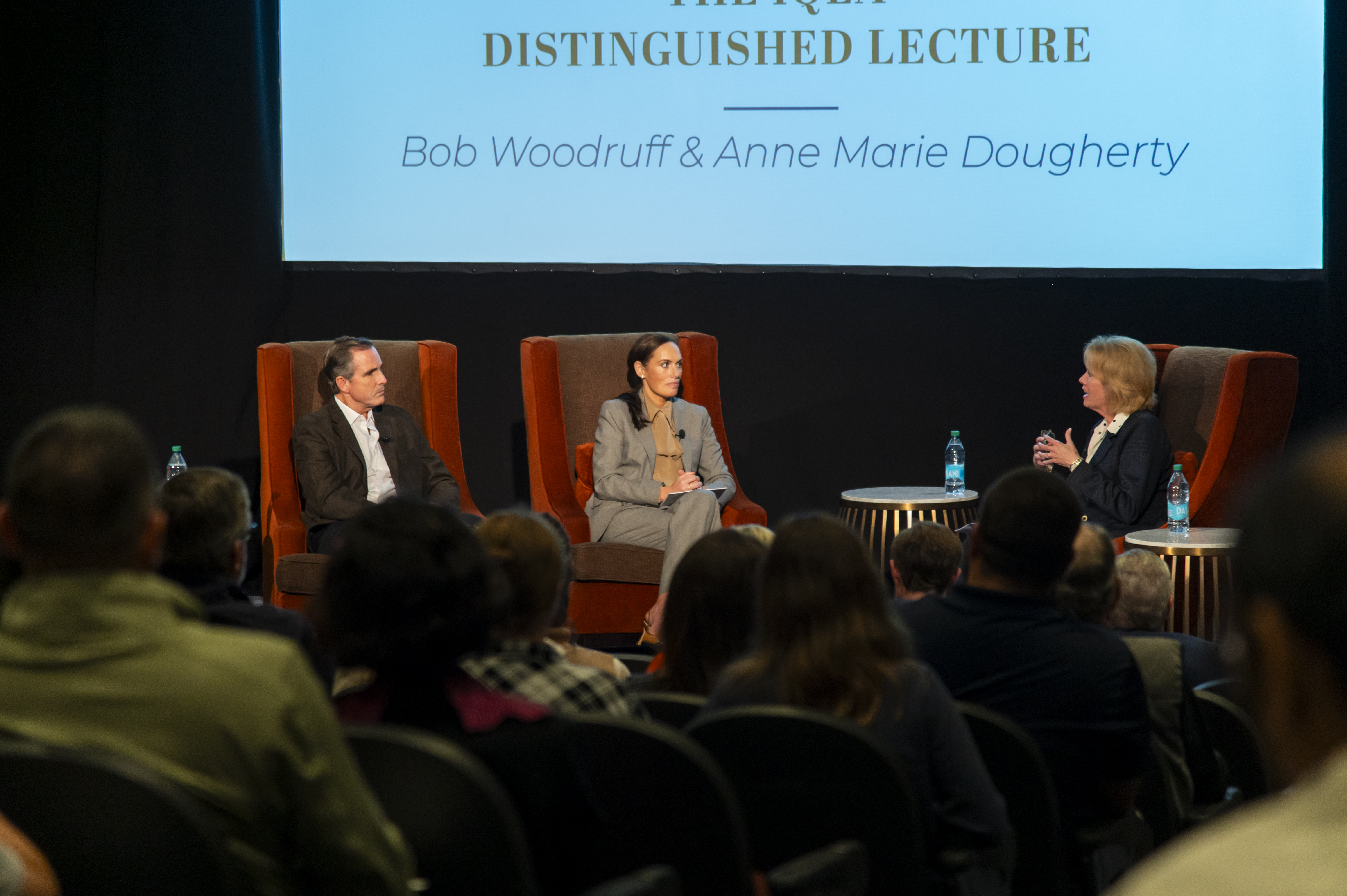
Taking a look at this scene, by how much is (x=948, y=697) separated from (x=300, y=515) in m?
3.44

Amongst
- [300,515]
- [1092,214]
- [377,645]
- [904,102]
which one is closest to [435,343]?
[300,515]

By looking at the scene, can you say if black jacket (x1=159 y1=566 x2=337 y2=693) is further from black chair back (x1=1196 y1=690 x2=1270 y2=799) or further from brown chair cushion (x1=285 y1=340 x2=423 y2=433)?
brown chair cushion (x1=285 y1=340 x2=423 y2=433)

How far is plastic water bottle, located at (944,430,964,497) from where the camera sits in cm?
514

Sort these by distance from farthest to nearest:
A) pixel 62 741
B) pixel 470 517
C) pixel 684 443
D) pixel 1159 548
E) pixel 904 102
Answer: pixel 904 102 → pixel 684 443 → pixel 470 517 → pixel 1159 548 → pixel 62 741

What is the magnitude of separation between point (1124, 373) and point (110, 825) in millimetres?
4073

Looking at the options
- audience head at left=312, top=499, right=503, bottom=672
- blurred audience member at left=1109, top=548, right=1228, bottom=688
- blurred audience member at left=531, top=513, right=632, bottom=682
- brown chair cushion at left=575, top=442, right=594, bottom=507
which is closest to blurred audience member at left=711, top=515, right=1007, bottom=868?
blurred audience member at left=531, top=513, right=632, bottom=682

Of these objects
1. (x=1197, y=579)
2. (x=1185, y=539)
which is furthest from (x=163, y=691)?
(x=1197, y=579)

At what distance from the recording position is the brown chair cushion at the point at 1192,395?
4891 mm

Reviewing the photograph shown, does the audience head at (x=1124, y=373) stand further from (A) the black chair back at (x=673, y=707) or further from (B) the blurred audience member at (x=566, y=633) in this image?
(A) the black chair back at (x=673, y=707)

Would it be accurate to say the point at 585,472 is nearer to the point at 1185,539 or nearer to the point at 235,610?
the point at 1185,539

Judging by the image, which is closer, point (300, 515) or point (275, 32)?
point (300, 515)

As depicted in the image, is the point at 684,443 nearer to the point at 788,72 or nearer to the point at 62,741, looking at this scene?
the point at 788,72

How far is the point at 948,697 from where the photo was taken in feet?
5.80

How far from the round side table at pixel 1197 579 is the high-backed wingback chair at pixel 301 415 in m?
2.26
